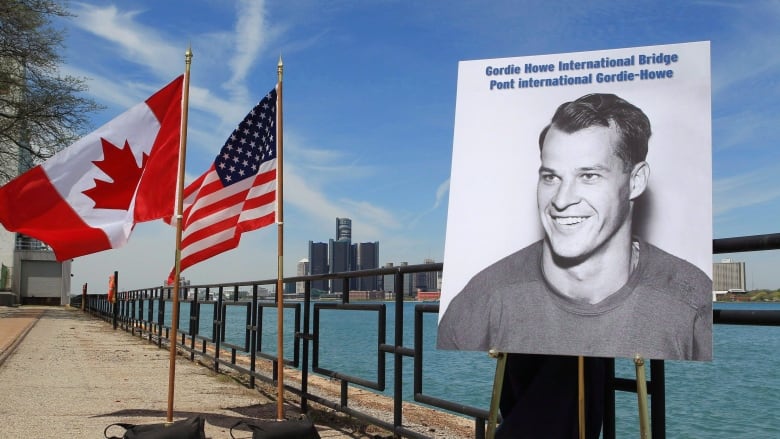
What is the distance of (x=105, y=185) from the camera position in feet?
18.9

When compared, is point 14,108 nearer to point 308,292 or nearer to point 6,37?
point 6,37

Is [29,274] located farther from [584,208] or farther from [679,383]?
[584,208]

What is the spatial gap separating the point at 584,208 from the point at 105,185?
4.17 metres

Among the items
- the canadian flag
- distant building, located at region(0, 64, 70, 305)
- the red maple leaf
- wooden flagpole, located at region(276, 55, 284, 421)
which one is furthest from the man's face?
distant building, located at region(0, 64, 70, 305)

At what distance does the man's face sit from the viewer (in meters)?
2.87

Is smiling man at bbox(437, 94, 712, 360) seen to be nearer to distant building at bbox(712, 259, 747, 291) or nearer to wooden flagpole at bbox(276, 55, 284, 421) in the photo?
distant building at bbox(712, 259, 747, 291)

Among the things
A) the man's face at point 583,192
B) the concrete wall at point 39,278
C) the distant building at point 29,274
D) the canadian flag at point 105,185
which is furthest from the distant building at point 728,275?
the concrete wall at point 39,278

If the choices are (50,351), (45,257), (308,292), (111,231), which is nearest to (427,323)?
(308,292)

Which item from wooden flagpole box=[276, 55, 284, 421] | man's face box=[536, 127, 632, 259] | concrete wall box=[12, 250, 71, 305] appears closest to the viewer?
man's face box=[536, 127, 632, 259]

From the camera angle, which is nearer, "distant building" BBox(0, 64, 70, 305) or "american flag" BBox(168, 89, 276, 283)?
"american flag" BBox(168, 89, 276, 283)

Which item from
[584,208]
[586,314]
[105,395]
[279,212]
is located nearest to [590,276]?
[586,314]

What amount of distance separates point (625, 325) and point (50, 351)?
11950mm

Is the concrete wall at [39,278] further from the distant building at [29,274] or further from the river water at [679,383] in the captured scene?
the river water at [679,383]

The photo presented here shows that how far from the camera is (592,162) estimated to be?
9.66ft
